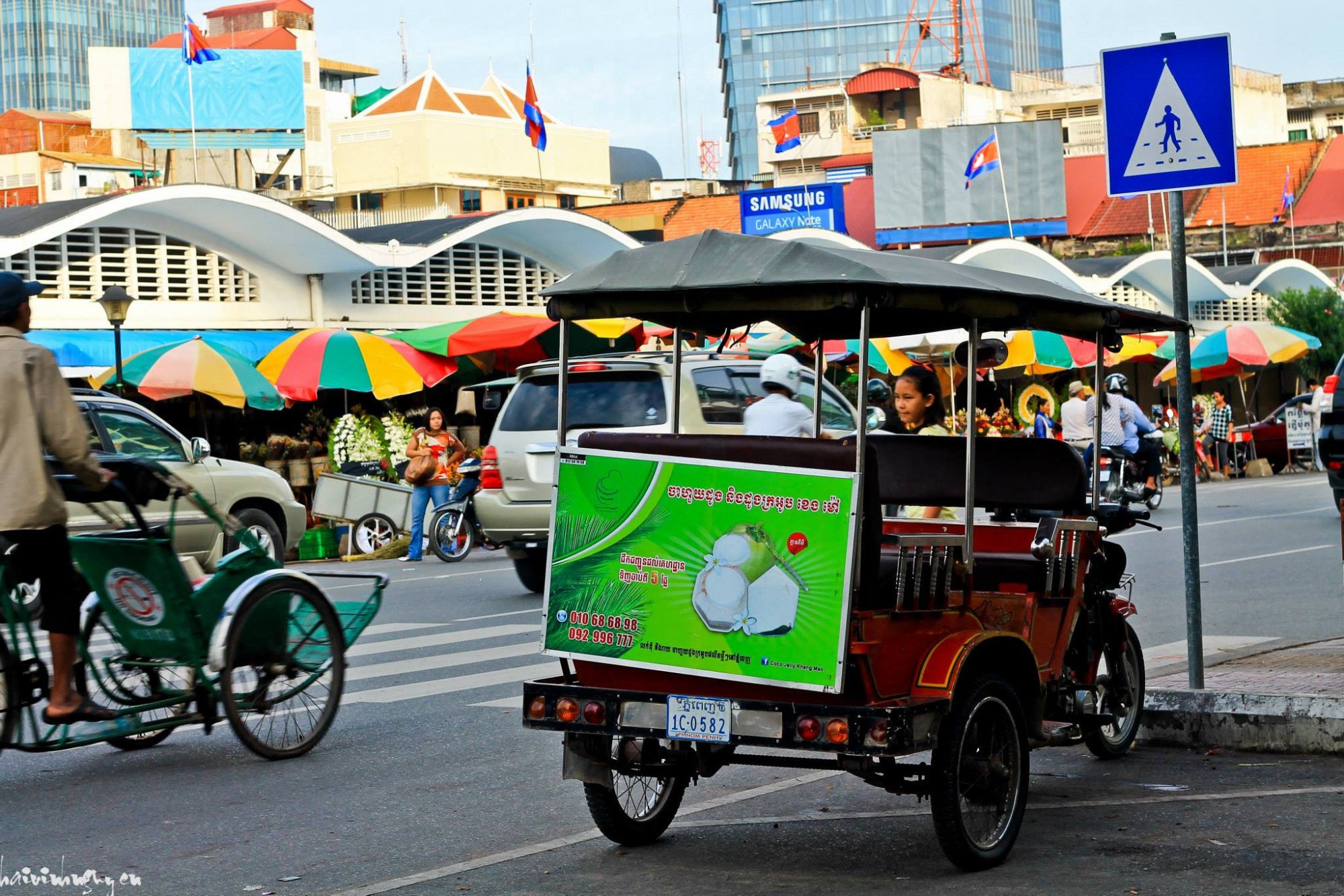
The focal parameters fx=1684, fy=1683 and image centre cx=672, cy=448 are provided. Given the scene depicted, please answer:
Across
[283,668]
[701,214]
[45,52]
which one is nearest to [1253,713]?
[283,668]

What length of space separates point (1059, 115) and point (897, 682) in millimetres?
92244

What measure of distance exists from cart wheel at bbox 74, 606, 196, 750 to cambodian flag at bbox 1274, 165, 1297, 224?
2219 inches

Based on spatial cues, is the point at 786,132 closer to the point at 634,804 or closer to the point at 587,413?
the point at 587,413

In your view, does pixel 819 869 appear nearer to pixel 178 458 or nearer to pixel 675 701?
pixel 675 701

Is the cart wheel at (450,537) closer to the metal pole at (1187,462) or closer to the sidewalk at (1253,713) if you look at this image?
the sidewalk at (1253,713)

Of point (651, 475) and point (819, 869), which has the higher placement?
point (651, 475)

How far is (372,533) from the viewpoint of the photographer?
66.4ft

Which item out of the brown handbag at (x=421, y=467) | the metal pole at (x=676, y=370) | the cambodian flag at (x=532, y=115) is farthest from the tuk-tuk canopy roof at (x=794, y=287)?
the cambodian flag at (x=532, y=115)

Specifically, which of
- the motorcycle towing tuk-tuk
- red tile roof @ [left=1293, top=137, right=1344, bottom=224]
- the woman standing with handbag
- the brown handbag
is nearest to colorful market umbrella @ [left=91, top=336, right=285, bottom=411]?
the woman standing with handbag

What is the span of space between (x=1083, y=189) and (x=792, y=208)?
72.9ft

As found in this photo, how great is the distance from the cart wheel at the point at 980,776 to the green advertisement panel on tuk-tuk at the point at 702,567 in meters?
0.50

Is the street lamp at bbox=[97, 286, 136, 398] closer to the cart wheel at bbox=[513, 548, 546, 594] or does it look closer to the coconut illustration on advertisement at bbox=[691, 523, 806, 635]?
the cart wheel at bbox=[513, 548, 546, 594]

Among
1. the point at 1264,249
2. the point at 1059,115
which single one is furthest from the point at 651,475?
the point at 1059,115

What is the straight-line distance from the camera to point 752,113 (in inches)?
6909
